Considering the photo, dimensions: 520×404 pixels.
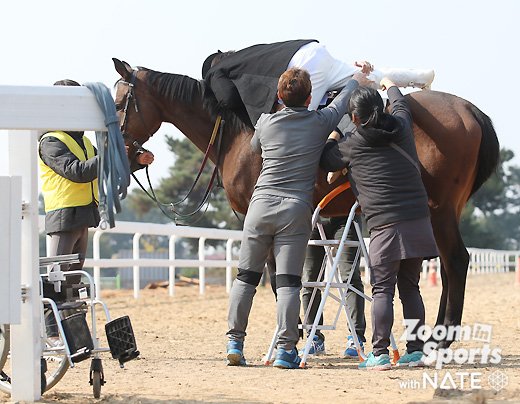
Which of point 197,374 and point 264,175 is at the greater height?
point 264,175

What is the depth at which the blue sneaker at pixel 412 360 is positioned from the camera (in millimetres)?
6914

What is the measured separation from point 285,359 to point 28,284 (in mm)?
2164

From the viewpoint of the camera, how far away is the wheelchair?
5316 millimetres

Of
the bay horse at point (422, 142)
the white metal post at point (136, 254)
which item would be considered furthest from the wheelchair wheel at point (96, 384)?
the white metal post at point (136, 254)

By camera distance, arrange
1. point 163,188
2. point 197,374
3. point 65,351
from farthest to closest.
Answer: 1. point 163,188
2. point 197,374
3. point 65,351

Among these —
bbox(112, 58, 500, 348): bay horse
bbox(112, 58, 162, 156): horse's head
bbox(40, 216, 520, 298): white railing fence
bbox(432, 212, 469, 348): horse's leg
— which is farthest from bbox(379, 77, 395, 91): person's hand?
bbox(40, 216, 520, 298): white railing fence

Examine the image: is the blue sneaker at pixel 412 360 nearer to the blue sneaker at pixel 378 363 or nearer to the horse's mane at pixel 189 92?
the blue sneaker at pixel 378 363

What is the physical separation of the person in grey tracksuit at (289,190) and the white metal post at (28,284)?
6.40 feet

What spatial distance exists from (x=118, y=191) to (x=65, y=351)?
2.94 feet

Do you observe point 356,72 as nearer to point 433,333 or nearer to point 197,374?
point 433,333

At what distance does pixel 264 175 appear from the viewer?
689cm

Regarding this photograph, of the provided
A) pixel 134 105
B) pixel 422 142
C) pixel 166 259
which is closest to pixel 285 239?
pixel 422 142

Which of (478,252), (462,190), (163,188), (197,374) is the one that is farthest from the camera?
(163,188)

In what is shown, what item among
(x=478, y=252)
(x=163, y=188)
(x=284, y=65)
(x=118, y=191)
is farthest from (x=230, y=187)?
(x=163, y=188)
